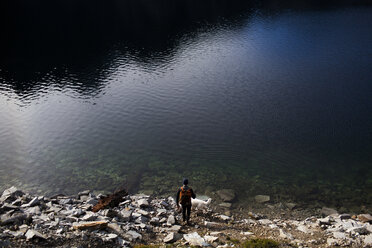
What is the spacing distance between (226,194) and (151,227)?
10.4 meters

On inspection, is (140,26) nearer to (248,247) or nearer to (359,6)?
(359,6)

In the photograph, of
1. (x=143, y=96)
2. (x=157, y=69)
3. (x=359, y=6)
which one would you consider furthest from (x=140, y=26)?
(x=359, y=6)

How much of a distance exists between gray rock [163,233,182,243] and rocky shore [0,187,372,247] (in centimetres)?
5

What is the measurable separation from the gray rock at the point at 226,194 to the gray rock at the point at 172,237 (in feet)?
33.2

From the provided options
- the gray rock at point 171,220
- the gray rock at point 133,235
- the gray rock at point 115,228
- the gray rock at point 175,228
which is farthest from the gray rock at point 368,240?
the gray rock at point 115,228

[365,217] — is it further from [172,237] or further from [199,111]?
[199,111]

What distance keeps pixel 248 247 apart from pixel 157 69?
54.4 m

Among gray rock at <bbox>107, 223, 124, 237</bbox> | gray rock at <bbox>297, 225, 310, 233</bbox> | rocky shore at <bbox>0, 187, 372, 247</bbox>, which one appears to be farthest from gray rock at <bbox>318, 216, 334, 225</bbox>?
gray rock at <bbox>107, 223, 124, 237</bbox>

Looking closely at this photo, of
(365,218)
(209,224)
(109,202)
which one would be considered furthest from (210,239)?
(365,218)

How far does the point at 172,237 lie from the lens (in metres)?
17.7

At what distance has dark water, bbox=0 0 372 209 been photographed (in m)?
31.5

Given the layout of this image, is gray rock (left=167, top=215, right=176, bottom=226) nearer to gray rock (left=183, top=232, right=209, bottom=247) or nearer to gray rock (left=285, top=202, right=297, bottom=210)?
gray rock (left=183, top=232, right=209, bottom=247)

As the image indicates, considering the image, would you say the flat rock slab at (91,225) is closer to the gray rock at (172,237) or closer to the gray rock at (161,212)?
the gray rock at (172,237)

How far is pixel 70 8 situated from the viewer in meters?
144
